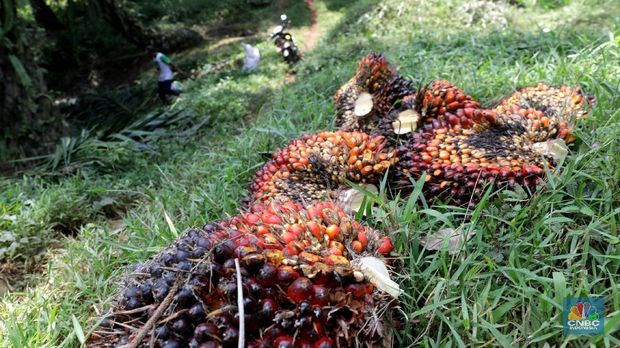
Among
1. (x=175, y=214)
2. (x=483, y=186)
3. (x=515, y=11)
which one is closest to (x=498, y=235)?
(x=483, y=186)

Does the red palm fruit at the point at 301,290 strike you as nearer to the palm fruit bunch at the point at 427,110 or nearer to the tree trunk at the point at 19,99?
the palm fruit bunch at the point at 427,110

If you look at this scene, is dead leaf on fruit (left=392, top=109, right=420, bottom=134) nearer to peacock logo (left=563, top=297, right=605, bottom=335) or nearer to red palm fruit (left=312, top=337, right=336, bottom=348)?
peacock logo (left=563, top=297, right=605, bottom=335)

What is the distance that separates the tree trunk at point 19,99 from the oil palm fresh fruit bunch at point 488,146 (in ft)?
14.2

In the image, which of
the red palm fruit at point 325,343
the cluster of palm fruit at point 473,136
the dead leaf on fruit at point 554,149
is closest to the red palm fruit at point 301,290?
the red palm fruit at point 325,343

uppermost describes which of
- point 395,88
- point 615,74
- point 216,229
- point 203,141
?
point 216,229

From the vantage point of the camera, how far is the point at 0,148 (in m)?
4.69

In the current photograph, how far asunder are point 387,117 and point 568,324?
163cm

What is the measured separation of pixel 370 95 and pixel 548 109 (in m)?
1.10

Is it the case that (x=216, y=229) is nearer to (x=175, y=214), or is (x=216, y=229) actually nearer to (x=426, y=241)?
(x=426, y=241)

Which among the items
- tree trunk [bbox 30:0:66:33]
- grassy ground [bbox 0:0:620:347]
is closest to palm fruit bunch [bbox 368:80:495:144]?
grassy ground [bbox 0:0:620:347]

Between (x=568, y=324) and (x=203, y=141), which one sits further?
(x=203, y=141)

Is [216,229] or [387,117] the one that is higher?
[216,229]

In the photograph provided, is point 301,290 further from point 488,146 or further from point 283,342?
point 488,146

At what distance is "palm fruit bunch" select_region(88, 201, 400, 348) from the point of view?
120cm
